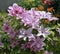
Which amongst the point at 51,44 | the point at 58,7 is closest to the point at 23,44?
the point at 51,44

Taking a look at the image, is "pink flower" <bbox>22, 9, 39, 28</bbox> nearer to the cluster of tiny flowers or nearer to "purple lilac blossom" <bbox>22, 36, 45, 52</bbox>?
the cluster of tiny flowers

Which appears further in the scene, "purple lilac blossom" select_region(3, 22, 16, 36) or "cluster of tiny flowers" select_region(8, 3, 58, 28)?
"purple lilac blossom" select_region(3, 22, 16, 36)

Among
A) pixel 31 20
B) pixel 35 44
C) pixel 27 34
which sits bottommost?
pixel 35 44

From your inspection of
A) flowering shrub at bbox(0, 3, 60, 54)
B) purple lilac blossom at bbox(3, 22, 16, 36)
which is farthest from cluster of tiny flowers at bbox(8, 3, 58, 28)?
purple lilac blossom at bbox(3, 22, 16, 36)

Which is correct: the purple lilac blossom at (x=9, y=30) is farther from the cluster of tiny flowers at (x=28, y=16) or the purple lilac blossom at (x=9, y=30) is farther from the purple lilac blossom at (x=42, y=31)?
the purple lilac blossom at (x=42, y=31)

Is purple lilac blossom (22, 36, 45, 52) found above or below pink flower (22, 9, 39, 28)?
below

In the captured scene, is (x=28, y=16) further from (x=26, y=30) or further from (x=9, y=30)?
(x=9, y=30)

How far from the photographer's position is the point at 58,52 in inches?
154

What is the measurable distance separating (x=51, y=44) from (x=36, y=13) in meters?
0.94

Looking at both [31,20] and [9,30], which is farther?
[9,30]

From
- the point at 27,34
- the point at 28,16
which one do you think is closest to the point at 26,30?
the point at 27,34

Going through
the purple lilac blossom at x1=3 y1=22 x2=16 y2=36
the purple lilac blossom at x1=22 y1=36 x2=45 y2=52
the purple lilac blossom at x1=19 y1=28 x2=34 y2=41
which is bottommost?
the purple lilac blossom at x1=22 y1=36 x2=45 y2=52

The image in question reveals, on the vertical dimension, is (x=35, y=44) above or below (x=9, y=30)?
below

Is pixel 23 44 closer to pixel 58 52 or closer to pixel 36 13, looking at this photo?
pixel 36 13
